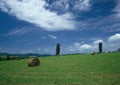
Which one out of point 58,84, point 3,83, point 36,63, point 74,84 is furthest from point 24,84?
point 36,63

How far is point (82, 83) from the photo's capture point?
1731cm

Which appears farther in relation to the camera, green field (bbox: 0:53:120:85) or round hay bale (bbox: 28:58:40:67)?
round hay bale (bbox: 28:58:40:67)

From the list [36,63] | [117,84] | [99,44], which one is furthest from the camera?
[99,44]

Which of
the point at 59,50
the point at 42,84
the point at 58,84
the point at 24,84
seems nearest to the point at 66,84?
the point at 58,84

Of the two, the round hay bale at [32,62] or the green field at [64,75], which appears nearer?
the green field at [64,75]

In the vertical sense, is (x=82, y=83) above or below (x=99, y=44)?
below

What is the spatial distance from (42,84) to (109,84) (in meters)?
6.01

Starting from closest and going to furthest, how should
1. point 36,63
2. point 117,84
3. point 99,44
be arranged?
point 117,84
point 36,63
point 99,44

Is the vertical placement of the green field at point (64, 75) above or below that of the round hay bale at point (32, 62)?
below

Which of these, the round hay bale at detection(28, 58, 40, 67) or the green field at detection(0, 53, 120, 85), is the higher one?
the round hay bale at detection(28, 58, 40, 67)

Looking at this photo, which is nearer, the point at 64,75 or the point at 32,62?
the point at 64,75

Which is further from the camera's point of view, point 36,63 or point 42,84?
point 36,63

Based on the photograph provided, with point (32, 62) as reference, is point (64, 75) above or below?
below

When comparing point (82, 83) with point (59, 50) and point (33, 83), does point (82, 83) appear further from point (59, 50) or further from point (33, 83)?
point (59, 50)
